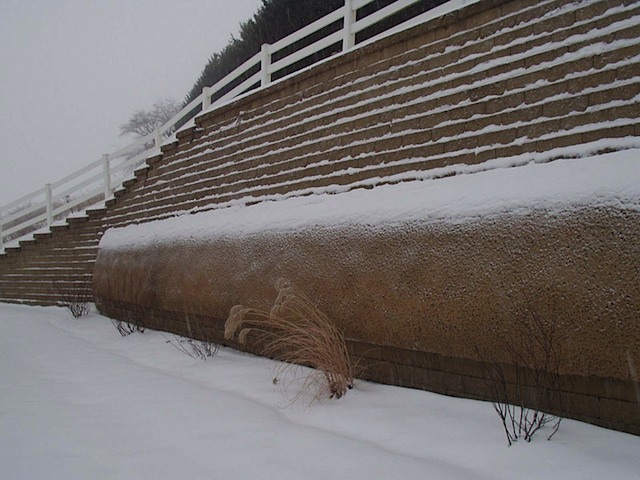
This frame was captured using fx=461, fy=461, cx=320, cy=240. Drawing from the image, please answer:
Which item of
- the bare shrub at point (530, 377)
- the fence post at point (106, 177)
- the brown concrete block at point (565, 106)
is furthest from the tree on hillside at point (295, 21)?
the bare shrub at point (530, 377)

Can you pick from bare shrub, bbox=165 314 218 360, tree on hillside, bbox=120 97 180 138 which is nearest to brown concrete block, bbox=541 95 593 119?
bare shrub, bbox=165 314 218 360

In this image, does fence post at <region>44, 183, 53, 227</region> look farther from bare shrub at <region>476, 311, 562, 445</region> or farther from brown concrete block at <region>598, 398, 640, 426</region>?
brown concrete block at <region>598, 398, 640, 426</region>

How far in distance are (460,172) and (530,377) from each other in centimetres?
149

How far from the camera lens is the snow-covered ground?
2307 millimetres

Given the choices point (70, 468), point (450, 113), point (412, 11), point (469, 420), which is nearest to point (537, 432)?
point (469, 420)

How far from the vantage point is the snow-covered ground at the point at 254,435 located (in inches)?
90.8

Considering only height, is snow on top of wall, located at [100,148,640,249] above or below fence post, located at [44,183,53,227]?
below

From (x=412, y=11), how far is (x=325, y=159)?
11.0 feet

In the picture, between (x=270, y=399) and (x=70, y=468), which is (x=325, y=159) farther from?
(x=70, y=468)

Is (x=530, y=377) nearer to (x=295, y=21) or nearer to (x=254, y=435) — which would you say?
(x=254, y=435)

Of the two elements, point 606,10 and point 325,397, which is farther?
point 325,397

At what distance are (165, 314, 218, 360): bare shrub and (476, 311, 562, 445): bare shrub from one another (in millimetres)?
3144

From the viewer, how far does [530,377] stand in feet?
9.12

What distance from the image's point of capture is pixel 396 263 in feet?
11.2
